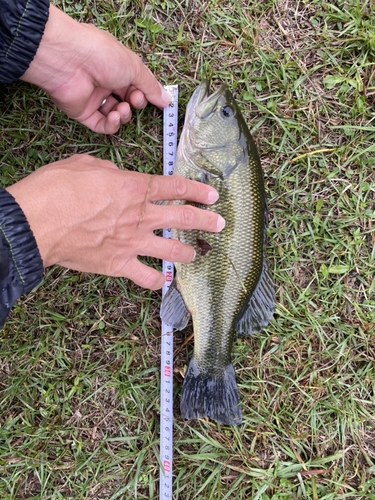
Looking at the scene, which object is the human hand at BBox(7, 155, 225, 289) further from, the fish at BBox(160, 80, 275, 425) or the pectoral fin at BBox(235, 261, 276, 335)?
the pectoral fin at BBox(235, 261, 276, 335)

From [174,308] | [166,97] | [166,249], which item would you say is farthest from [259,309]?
[166,97]

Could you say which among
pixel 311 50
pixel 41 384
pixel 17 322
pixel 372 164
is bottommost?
pixel 41 384

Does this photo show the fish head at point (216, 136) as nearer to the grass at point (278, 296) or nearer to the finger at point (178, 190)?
the finger at point (178, 190)

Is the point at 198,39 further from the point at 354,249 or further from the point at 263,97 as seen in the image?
the point at 354,249

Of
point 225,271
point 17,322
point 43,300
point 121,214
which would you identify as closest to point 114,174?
point 121,214

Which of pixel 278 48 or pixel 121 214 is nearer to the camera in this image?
pixel 121 214

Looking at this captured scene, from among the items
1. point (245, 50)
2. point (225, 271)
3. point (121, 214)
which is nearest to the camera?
point (121, 214)
